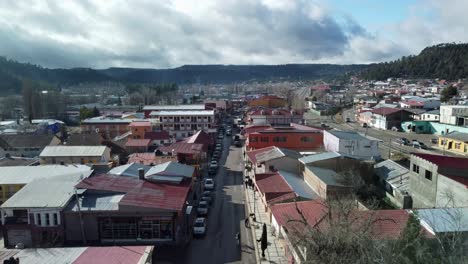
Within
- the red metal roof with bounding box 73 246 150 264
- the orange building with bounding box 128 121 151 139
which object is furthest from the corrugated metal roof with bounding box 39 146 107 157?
the red metal roof with bounding box 73 246 150 264

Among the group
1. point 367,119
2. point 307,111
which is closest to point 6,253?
point 367,119

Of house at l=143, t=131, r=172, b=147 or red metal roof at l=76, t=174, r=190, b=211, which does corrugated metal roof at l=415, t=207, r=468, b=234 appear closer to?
red metal roof at l=76, t=174, r=190, b=211

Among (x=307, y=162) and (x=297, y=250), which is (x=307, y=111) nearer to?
(x=307, y=162)

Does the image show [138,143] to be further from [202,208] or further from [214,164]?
[202,208]

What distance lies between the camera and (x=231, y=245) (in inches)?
644

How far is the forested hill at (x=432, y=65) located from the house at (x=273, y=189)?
92.9m

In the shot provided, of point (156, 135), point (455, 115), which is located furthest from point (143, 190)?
point (455, 115)

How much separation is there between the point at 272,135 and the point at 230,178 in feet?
22.5

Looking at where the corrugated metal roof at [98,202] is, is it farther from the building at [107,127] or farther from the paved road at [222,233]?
the building at [107,127]

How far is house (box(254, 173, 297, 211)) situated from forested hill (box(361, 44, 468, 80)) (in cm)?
9295

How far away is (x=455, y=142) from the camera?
32562mm

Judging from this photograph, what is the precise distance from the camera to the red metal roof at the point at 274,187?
18.6 metres

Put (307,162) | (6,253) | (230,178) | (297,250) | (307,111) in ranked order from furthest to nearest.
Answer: (307,111), (230,178), (307,162), (6,253), (297,250)

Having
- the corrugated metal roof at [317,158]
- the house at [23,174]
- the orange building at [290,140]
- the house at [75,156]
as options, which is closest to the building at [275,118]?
the orange building at [290,140]
